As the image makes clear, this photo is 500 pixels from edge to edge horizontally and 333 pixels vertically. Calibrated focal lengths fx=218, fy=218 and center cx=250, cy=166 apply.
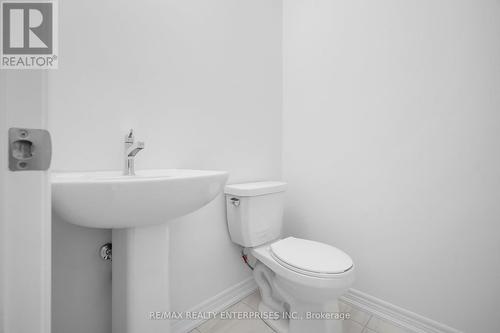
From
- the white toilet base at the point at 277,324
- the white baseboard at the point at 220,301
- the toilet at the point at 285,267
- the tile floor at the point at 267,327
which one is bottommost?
the tile floor at the point at 267,327

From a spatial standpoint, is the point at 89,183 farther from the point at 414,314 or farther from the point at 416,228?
the point at 414,314

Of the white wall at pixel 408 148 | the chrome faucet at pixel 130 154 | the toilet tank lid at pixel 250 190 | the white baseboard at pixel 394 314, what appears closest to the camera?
the chrome faucet at pixel 130 154

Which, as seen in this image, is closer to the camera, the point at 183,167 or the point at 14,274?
the point at 14,274

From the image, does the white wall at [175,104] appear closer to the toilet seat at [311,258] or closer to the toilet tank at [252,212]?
the toilet tank at [252,212]

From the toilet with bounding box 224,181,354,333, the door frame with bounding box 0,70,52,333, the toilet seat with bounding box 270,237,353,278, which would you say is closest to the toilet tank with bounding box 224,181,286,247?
the toilet with bounding box 224,181,354,333

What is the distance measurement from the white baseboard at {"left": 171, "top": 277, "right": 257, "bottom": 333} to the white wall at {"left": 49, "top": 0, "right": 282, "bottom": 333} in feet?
0.13

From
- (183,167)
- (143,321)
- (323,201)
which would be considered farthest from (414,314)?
(183,167)

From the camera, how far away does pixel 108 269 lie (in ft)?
2.85

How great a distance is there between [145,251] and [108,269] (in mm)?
274

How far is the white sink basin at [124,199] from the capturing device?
0.52 metres

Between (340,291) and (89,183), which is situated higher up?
(89,183)

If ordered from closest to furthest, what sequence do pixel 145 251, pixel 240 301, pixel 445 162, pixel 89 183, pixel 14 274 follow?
pixel 14 274
pixel 89 183
pixel 145 251
pixel 445 162
pixel 240 301

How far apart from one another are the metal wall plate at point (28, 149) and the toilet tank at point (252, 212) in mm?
909

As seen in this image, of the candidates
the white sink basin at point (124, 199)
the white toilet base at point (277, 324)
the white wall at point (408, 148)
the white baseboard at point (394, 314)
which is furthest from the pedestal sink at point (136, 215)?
the white baseboard at point (394, 314)
